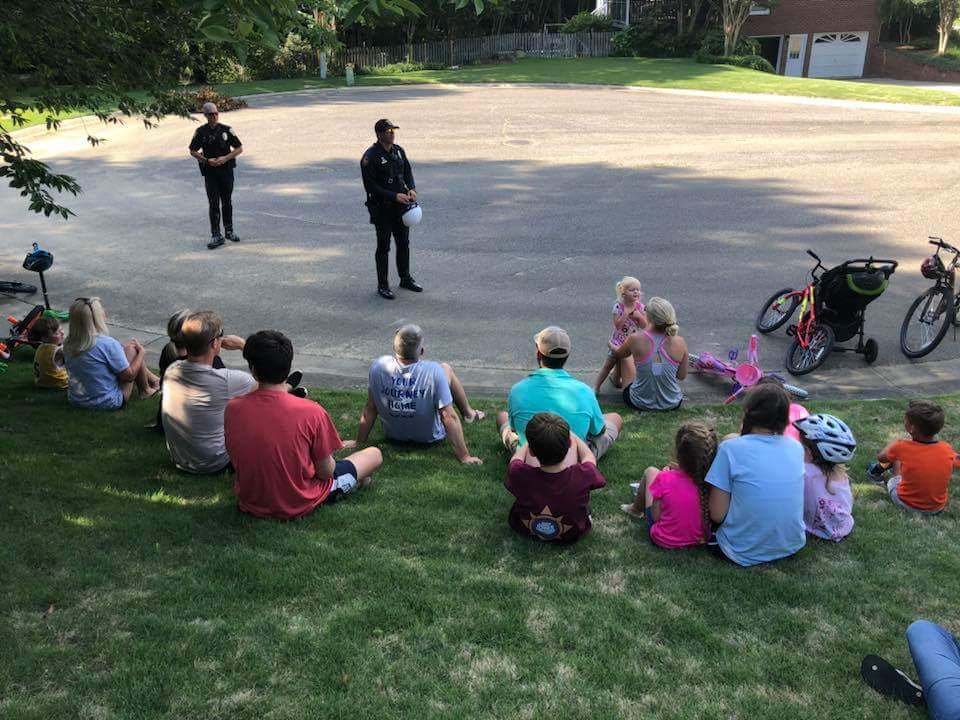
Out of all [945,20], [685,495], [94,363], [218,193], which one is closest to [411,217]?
[218,193]

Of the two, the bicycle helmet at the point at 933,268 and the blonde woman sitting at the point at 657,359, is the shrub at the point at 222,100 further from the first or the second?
the bicycle helmet at the point at 933,268

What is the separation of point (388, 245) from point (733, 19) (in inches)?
1452

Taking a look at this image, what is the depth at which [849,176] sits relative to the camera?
16.0 metres

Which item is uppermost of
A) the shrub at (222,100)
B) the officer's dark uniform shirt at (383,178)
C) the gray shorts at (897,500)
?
the shrub at (222,100)

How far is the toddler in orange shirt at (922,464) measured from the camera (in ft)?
17.3

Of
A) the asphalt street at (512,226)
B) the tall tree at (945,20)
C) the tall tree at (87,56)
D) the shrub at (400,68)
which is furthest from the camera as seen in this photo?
the tall tree at (945,20)

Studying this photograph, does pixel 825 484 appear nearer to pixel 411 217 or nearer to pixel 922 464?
pixel 922 464

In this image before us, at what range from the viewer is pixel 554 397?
223 inches

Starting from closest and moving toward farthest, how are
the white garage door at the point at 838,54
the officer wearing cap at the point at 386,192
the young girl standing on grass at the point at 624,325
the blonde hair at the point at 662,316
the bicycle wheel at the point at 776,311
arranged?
the blonde hair at the point at 662,316, the young girl standing on grass at the point at 624,325, the bicycle wheel at the point at 776,311, the officer wearing cap at the point at 386,192, the white garage door at the point at 838,54

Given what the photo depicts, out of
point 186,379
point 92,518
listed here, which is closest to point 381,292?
point 186,379

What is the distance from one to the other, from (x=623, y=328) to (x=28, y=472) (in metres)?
5.11

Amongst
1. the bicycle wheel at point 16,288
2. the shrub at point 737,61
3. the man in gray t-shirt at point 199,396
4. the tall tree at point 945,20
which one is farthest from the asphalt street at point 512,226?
the tall tree at point 945,20

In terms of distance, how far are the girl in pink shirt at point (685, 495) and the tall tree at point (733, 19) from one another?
133 ft

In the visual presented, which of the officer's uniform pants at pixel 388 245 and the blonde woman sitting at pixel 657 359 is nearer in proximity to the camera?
the blonde woman sitting at pixel 657 359
